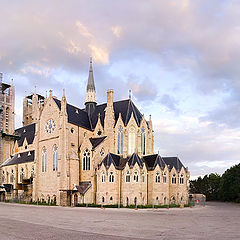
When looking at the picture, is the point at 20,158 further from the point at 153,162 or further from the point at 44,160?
the point at 153,162

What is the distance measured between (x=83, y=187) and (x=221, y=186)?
2125 inches

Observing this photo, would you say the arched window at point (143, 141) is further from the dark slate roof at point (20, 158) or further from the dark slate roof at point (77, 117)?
the dark slate roof at point (20, 158)

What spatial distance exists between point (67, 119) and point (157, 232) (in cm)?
4346

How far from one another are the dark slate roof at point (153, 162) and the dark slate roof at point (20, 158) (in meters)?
31.1

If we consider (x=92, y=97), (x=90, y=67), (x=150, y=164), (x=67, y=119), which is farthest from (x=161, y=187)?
(x=90, y=67)

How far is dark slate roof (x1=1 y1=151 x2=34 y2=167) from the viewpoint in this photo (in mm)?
80094

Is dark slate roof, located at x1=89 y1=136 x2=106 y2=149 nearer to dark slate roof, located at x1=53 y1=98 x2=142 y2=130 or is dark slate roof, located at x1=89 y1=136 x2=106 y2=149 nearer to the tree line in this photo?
dark slate roof, located at x1=53 y1=98 x2=142 y2=130

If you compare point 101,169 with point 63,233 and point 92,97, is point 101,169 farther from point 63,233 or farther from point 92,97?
point 63,233

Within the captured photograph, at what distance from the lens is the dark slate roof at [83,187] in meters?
58.6

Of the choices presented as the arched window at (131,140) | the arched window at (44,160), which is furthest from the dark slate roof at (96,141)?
the arched window at (44,160)

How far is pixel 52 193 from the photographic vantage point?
62.5m

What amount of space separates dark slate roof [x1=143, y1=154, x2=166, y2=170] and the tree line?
113 feet

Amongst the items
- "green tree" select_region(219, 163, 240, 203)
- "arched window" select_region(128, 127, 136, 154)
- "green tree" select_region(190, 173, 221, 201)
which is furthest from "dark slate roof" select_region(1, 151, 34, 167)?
"green tree" select_region(190, 173, 221, 201)

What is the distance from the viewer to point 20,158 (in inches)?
3329
